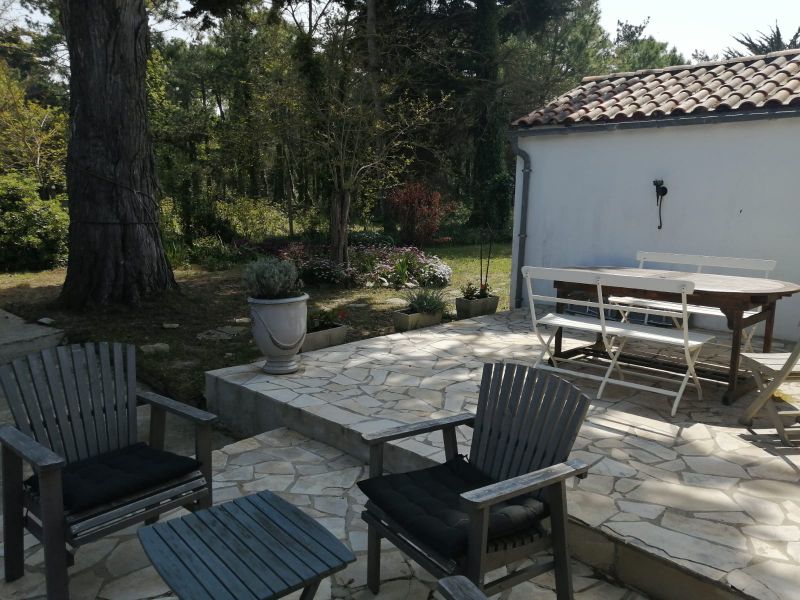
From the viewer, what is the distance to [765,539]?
2.55 m

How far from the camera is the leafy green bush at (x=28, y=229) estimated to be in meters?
10.4

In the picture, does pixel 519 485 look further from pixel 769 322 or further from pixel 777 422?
pixel 769 322

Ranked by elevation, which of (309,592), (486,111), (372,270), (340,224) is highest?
(486,111)

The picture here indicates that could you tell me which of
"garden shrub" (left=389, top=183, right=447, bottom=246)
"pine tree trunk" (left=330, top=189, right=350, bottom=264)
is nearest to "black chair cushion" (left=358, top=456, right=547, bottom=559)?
"pine tree trunk" (left=330, top=189, right=350, bottom=264)

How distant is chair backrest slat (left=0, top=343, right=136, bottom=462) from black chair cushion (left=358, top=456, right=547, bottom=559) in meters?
1.44

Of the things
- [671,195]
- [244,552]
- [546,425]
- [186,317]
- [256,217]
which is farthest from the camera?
[256,217]

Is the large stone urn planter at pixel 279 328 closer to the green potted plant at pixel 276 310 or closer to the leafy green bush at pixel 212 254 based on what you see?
the green potted plant at pixel 276 310

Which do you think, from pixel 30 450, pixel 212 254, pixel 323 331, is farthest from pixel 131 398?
pixel 212 254

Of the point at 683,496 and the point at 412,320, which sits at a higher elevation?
the point at 412,320

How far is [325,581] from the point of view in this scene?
8.51 feet

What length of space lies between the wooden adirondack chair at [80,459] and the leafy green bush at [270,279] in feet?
6.18

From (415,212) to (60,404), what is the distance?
13.2 meters

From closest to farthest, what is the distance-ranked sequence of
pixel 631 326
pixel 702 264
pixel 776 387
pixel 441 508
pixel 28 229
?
pixel 441 508
pixel 776 387
pixel 631 326
pixel 702 264
pixel 28 229

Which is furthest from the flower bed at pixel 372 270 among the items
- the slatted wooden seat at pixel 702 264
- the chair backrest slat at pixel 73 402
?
the chair backrest slat at pixel 73 402
